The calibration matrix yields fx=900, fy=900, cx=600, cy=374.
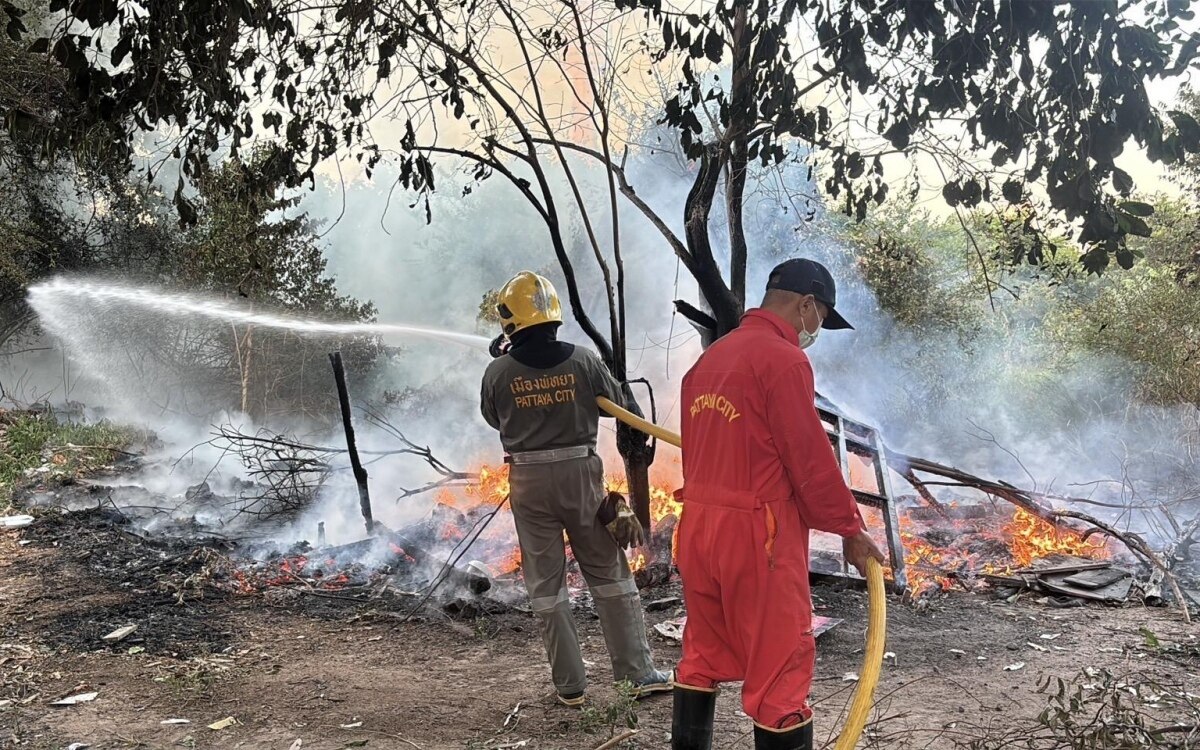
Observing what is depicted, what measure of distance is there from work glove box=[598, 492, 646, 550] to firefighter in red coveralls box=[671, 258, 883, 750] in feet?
3.60

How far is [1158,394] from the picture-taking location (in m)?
11.8

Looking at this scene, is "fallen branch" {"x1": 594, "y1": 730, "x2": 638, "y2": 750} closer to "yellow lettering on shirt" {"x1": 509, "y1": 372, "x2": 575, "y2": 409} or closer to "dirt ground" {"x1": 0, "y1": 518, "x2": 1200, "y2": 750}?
"dirt ground" {"x1": 0, "y1": 518, "x2": 1200, "y2": 750}

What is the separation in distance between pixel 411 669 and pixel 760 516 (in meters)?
2.99

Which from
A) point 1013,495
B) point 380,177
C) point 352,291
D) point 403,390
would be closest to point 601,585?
point 1013,495

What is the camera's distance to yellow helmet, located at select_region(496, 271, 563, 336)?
4.50 meters

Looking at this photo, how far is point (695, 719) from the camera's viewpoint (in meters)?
3.22

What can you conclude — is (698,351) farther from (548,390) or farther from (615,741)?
(615,741)

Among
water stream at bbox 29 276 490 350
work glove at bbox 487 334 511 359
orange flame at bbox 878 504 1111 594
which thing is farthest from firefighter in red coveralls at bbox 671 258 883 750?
water stream at bbox 29 276 490 350

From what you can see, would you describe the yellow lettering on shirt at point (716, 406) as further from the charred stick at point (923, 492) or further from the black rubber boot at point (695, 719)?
the charred stick at point (923, 492)

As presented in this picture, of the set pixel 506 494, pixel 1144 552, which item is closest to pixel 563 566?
pixel 506 494

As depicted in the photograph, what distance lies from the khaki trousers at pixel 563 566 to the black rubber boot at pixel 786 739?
1.54m

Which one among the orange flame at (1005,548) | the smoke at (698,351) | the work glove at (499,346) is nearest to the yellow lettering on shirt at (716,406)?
the work glove at (499,346)

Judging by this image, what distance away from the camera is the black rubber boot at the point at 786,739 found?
2.95m

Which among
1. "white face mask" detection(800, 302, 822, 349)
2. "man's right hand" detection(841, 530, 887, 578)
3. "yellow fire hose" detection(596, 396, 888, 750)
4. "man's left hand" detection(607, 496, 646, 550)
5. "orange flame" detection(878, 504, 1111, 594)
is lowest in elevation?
"orange flame" detection(878, 504, 1111, 594)
